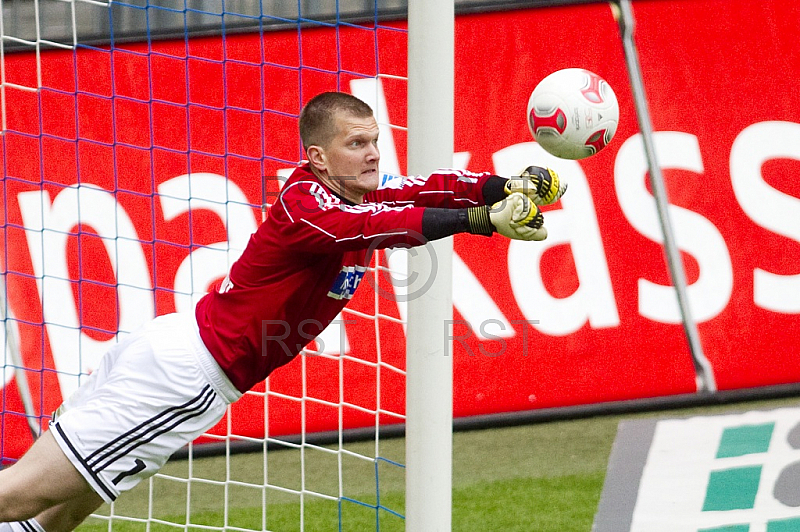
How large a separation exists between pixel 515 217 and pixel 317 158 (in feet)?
2.51

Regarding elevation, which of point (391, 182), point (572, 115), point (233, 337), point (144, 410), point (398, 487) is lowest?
point (398, 487)

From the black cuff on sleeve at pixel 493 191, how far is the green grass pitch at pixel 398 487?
148 centimetres

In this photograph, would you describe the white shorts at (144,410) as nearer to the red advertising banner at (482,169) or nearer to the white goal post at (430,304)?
the white goal post at (430,304)

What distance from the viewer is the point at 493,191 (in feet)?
12.4

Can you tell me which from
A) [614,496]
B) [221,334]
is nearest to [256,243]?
[221,334]

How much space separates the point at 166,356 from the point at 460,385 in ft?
8.27

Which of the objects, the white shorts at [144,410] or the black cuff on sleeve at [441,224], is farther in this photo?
the white shorts at [144,410]

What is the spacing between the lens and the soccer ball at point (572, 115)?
11.8 ft

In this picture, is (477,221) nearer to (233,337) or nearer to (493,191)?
(493,191)

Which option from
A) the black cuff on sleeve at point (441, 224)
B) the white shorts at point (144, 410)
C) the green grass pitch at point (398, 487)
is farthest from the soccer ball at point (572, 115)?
the green grass pitch at point (398, 487)

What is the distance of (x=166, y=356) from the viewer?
3613mm

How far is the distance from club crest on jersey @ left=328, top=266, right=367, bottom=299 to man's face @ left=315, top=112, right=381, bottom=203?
0.23 metres

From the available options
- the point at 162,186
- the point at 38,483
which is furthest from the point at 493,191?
the point at 162,186
